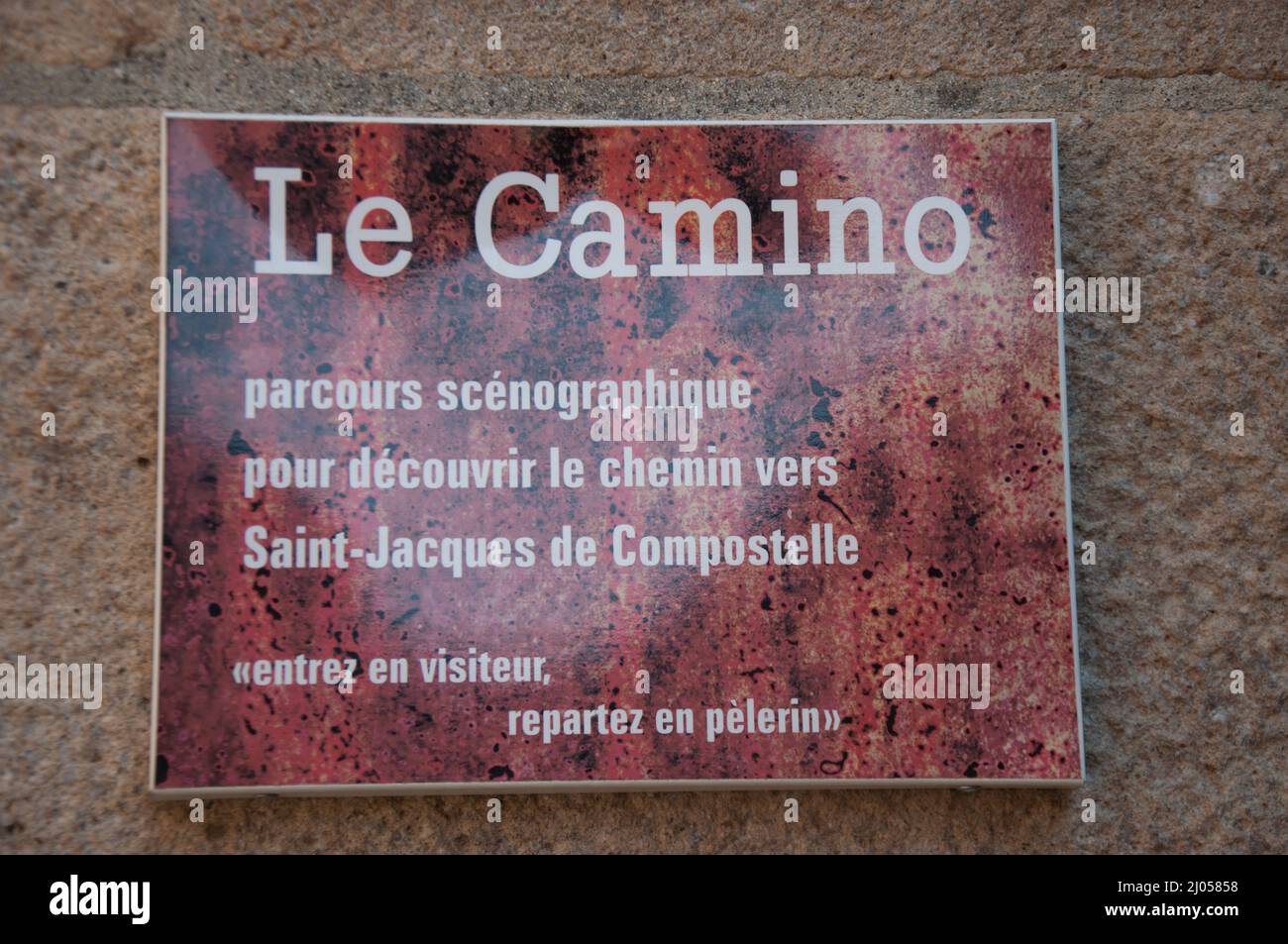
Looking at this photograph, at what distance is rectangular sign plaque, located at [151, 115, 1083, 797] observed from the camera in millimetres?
1721

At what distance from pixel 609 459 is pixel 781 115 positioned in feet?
2.66

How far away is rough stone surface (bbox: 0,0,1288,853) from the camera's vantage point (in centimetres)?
176

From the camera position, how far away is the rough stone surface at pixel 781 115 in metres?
1.76

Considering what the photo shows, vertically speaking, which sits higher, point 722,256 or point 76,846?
point 722,256

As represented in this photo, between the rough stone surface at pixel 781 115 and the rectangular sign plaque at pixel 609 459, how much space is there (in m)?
0.11

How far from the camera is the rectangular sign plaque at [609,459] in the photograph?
172 centimetres

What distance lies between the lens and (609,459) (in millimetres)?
1771

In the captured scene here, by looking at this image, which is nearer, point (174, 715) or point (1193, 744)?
point (174, 715)

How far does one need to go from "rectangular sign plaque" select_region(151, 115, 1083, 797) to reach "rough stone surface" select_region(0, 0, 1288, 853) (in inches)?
4.5

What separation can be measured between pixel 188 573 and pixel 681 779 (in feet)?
3.31

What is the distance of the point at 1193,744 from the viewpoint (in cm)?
182

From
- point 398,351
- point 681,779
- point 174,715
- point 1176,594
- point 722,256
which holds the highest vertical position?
point 722,256
